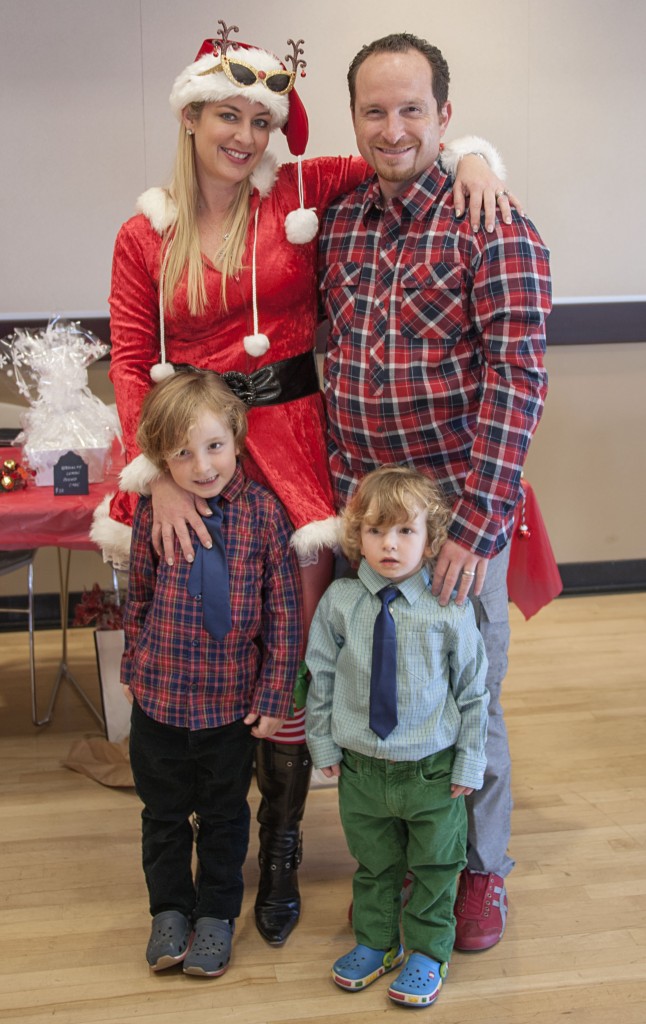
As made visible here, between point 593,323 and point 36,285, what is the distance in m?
2.14

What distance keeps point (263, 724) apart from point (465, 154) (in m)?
1.15

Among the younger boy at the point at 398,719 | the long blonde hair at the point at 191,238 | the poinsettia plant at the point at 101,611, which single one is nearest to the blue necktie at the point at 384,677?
the younger boy at the point at 398,719

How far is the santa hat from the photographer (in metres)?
1.95

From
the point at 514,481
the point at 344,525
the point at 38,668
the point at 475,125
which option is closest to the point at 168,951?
the point at 344,525

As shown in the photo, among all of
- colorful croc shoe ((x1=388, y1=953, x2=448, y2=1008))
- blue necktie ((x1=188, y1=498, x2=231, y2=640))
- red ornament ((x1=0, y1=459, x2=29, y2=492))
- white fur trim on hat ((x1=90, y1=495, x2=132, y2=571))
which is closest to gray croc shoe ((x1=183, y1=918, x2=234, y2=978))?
colorful croc shoe ((x1=388, y1=953, x2=448, y2=1008))

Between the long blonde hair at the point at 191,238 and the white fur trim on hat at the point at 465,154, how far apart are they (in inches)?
15.3

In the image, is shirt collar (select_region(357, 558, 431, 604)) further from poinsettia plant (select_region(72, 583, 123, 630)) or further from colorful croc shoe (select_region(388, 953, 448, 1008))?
poinsettia plant (select_region(72, 583, 123, 630))

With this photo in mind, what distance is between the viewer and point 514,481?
74.5 inches

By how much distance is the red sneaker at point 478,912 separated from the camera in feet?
6.94

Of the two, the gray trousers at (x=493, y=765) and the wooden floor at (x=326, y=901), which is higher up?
the gray trousers at (x=493, y=765)

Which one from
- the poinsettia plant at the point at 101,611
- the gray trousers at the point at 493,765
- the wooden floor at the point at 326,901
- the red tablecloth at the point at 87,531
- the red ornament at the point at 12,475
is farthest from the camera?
the poinsettia plant at the point at 101,611

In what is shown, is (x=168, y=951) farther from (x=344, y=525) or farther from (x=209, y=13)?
(x=209, y=13)

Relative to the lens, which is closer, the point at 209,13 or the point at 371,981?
the point at 371,981

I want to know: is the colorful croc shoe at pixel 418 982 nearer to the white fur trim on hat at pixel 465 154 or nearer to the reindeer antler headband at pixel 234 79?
the white fur trim on hat at pixel 465 154
